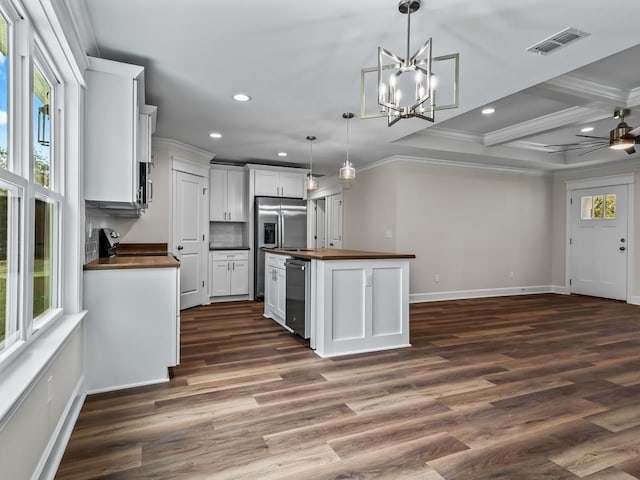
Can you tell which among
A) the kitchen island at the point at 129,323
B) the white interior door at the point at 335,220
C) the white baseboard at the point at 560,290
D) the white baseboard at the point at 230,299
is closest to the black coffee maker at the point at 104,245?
the kitchen island at the point at 129,323

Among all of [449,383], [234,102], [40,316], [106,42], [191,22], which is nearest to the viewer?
[40,316]

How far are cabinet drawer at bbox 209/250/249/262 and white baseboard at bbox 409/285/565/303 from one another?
2887mm

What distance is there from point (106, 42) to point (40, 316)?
185cm

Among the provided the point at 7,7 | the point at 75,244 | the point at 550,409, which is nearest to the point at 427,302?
the point at 550,409

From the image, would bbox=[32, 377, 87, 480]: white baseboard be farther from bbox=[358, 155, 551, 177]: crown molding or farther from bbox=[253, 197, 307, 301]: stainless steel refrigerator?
bbox=[358, 155, 551, 177]: crown molding

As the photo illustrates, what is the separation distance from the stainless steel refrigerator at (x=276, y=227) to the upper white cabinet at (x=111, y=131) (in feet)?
12.3

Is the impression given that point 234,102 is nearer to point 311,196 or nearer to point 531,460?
point 531,460

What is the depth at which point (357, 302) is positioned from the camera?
3506 millimetres

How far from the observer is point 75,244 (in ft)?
7.79

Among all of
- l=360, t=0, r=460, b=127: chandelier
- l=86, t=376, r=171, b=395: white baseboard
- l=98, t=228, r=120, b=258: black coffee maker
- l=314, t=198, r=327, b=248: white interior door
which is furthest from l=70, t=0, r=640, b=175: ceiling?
l=314, t=198, r=327, b=248: white interior door

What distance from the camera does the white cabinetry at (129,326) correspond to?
101 inches

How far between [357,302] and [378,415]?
1317mm

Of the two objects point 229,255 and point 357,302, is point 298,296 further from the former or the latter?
point 229,255

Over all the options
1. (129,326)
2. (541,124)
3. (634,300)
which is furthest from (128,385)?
(634,300)
